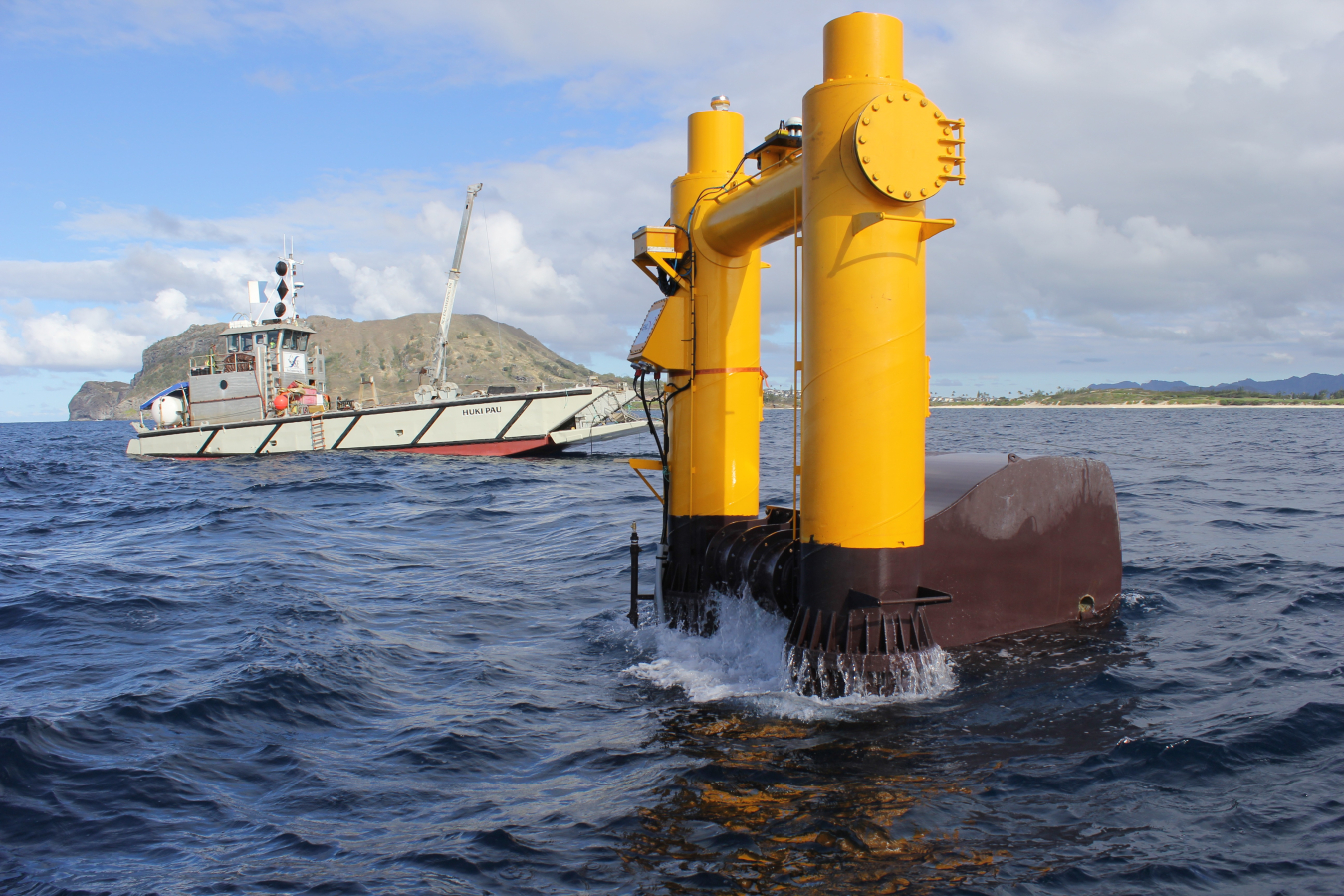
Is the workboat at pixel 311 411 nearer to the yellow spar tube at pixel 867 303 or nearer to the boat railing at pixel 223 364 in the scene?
the boat railing at pixel 223 364

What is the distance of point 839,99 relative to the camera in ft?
15.7

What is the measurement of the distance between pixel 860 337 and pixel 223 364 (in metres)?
37.7

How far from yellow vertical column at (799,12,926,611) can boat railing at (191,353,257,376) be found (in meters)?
36.0

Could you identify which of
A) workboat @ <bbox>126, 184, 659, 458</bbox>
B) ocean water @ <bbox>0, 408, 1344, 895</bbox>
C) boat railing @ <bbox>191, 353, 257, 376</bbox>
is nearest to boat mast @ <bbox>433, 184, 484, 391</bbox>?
workboat @ <bbox>126, 184, 659, 458</bbox>

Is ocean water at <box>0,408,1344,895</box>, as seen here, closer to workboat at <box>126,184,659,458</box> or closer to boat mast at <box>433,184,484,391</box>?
workboat at <box>126,184,659,458</box>

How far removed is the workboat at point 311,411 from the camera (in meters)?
31.5

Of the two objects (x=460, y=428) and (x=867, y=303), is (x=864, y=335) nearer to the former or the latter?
(x=867, y=303)

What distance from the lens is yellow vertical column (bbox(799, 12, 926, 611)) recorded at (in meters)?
4.73

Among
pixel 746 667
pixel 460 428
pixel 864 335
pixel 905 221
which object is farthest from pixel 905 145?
pixel 460 428

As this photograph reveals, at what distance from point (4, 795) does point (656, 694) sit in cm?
360

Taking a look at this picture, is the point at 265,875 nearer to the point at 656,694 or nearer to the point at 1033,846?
the point at 656,694

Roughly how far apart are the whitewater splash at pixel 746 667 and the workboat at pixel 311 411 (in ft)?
72.8

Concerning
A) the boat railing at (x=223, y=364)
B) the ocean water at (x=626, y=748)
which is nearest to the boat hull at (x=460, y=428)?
the boat railing at (x=223, y=364)

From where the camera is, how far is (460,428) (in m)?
31.7
